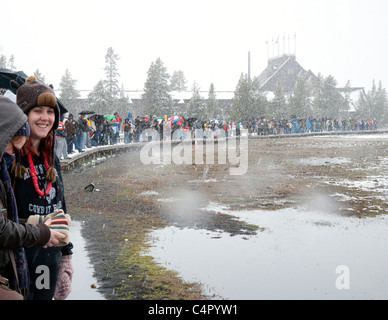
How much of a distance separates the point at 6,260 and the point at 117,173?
1306 cm

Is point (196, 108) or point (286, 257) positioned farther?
point (196, 108)

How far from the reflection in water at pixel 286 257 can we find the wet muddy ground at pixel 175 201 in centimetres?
30

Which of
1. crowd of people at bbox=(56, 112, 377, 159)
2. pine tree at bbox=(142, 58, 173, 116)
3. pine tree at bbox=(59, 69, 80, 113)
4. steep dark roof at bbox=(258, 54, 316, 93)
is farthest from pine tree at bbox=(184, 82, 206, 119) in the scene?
steep dark roof at bbox=(258, 54, 316, 93)

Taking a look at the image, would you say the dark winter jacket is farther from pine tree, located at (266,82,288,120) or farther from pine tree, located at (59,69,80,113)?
pine tree, located at (266,82,288,120)

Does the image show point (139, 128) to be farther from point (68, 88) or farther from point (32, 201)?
point (68, 88)

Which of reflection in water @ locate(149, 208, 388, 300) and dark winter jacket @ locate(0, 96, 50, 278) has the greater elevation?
dark winter jacket @ locate(0, 96, 50, 278)

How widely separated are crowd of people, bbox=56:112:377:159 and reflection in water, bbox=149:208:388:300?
9.22 meters

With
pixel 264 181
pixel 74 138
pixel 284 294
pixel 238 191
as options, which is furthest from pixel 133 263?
pixel 74 138

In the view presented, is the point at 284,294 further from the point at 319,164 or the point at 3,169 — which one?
the point at 319,164

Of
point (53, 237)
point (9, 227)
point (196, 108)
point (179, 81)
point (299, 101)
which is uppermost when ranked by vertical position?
point (179, 81)

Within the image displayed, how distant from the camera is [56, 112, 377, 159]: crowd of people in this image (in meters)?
16.8

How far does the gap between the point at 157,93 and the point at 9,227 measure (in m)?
58.8

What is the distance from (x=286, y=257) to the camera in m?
5.94

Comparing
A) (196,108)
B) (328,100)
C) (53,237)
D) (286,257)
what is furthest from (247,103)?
(53,237)
